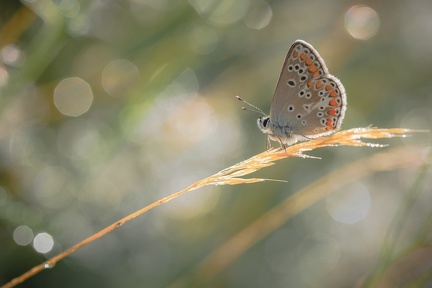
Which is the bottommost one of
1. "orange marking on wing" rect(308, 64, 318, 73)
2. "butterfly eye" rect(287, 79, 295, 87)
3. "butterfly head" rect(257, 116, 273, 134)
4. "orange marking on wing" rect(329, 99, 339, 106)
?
"orange marking on wing" rect(329, 99, 339, 106)

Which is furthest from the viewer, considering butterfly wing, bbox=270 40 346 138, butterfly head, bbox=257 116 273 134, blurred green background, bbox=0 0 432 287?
blurred green background, bbox=0 0 432 287

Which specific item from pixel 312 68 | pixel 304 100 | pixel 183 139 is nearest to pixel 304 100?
pixel 304 100

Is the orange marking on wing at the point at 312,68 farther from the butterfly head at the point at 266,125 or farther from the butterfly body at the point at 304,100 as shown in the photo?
the butterfly head at the point at 266,125

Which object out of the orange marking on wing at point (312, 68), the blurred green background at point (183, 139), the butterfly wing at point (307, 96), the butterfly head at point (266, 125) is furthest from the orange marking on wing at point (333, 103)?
the blurred green background at point (183, 139)

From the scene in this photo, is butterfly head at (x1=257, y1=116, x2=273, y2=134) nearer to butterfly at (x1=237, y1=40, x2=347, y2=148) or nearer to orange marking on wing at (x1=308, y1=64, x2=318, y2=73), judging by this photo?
butterfly at (x1=237, y1=40, x2=347, y2=148)

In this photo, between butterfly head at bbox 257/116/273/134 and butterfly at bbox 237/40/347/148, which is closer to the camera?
butterfly at bbox 237/40/347/148

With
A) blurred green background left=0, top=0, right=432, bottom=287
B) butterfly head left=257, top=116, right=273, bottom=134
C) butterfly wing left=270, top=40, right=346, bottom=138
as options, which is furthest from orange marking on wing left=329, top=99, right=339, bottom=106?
blurred green background left=0, top=0, right=432, bottom=287

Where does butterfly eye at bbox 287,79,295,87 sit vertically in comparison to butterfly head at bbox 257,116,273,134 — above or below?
above

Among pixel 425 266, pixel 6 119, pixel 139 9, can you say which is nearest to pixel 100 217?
pixel 6 119

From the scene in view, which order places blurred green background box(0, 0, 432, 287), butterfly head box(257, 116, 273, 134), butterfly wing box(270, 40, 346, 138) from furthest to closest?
blurred green background box(0, 0, 432, 287) → butterfly head box(257, 116, 273, 134) → butterfly wing box(270, 40, 346, 138)

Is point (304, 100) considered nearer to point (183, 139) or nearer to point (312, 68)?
point (312, 68)
